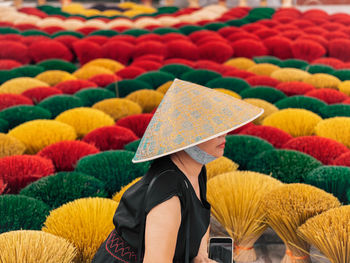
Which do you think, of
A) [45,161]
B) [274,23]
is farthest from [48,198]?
[274,23]

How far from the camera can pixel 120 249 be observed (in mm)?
508

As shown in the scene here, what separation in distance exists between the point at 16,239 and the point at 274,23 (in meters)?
2.26

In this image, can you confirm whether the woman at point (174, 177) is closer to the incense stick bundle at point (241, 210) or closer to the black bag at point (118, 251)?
the black bag at point (118, 251)

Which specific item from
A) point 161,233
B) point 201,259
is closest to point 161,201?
point 161,233

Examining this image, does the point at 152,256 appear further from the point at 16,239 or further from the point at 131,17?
the point at 131,17

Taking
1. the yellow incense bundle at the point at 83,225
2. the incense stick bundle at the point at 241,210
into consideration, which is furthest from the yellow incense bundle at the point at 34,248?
the incense stick bundle at the point at 241,210

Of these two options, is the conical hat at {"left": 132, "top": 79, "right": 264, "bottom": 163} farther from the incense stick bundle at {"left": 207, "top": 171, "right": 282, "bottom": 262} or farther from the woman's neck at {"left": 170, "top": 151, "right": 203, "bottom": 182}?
the incense stick bundle at {"left": 207, "top": 171, "right": 282, "bottom": 262}

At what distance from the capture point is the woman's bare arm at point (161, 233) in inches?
17.1

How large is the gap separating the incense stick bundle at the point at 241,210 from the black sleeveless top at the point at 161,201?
0.20m

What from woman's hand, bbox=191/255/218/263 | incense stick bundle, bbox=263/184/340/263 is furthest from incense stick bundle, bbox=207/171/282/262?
woman's hand, bbox=191/255/218/263

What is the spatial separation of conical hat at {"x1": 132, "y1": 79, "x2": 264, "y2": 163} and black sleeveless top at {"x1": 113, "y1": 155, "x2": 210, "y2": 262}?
0.03 m

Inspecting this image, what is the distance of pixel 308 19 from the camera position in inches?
104

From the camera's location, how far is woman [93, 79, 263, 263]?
44 centimetres

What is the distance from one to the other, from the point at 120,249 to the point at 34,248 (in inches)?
4.8
